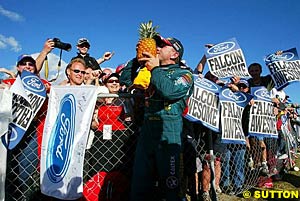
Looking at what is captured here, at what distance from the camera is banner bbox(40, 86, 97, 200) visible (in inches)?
141

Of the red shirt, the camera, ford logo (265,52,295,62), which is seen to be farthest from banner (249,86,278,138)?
the camera

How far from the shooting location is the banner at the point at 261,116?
4684mm

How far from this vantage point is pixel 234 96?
4.29 metres

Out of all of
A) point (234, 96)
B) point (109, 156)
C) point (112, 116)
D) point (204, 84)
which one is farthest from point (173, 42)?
point (109, 156)

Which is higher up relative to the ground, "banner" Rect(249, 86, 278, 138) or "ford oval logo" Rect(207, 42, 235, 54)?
"ford oval logo" Rect(207, 42, 235, 54)

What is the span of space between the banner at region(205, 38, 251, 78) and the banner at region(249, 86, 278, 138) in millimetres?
443

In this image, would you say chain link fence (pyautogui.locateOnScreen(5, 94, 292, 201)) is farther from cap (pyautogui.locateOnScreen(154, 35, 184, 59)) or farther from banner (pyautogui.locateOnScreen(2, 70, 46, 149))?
cap (pyautogui.locateOnScreen(154, 35, 184, 59))

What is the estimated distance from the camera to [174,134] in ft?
10.0

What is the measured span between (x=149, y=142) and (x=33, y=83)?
1.71 m

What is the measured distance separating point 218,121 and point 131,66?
1.33 metres

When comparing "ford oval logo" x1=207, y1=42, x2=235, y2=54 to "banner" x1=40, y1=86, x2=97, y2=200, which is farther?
"ford oval logo" x1=207, y1=42, x2=235, y2=54

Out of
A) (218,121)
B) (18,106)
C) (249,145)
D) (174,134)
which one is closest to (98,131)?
(18,106)

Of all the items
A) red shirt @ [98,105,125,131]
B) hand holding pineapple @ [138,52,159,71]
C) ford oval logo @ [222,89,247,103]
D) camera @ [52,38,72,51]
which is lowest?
red shirt @ [98,105,125,131]

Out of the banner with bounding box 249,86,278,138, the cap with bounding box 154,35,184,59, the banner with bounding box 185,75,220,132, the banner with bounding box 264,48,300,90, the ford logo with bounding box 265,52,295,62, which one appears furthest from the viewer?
the ford logo with bounding box 265,52,295,62
